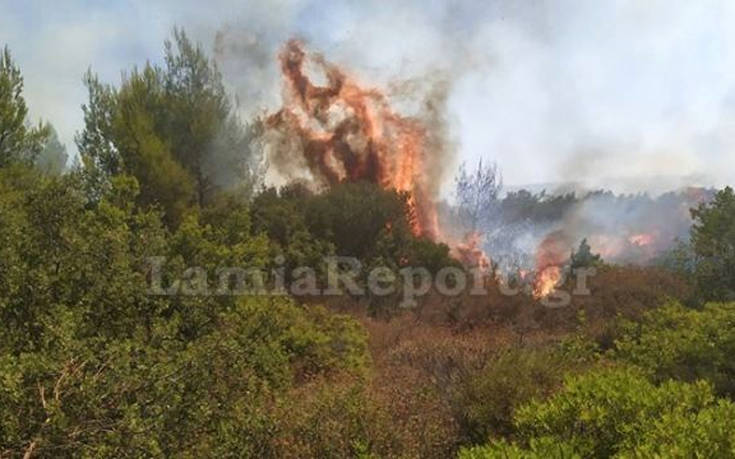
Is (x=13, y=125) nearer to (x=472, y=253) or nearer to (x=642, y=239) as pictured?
(x=472, y=253)

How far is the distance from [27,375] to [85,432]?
0.78 m

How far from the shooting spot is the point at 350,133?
34.3 m

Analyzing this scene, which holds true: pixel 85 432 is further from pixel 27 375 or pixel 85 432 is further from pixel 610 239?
pixel 610 239

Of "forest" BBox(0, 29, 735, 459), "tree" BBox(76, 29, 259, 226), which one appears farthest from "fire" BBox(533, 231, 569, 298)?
"tree" BBox(76, 29, 259, 226)

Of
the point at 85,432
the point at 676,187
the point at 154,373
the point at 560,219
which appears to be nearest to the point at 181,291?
the point at 154,373

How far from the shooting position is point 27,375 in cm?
612

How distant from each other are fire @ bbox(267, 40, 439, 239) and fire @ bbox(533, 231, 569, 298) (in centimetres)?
627

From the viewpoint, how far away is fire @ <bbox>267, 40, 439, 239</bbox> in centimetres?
3378

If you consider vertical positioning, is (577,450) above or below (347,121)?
below

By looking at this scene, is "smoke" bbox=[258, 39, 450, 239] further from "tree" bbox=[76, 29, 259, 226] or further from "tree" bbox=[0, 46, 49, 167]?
"tree" bbox=[0, 46, 49, 167]

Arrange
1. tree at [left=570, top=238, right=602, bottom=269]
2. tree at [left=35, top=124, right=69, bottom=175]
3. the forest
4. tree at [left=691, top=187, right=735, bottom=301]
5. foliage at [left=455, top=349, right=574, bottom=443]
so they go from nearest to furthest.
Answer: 1. the forest
2. foliage at [left=455, top=349, right=574, bottom=443]
3. tree at [left=691, top=187, right=735, bottom=301]
4. tree at [left=35, top=124, right=69, bottom=175]
5. tree at [left=570, top=238, right=602, bottom=269]

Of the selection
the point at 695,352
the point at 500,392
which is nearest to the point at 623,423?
the point at 500,392

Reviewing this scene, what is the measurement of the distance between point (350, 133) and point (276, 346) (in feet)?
81.4

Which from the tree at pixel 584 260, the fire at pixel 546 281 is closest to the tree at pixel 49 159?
the fire at pixel 546 281
